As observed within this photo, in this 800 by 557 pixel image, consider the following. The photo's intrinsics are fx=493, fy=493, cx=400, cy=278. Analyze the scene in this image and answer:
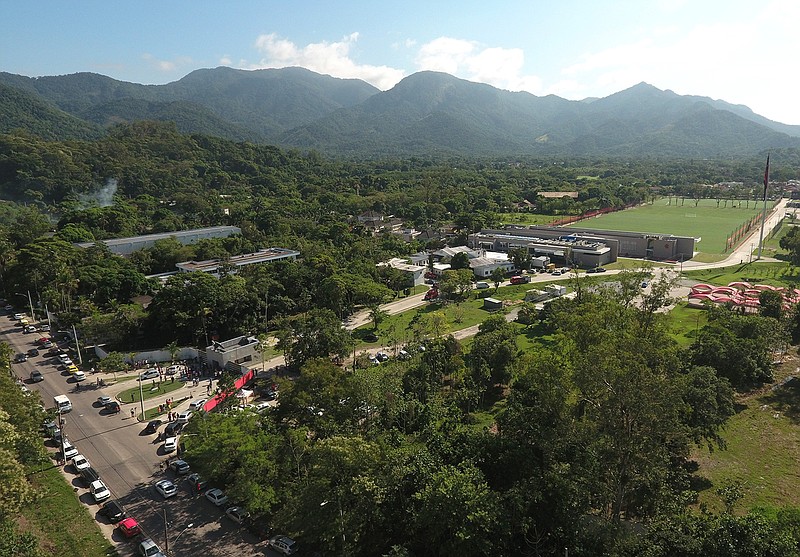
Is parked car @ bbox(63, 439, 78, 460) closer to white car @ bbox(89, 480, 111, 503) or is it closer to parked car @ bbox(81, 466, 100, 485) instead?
parked car @ bbox(81, 466, 100, 485)

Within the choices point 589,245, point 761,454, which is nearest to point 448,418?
point 761,454

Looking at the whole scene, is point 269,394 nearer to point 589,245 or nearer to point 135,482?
point 135,482

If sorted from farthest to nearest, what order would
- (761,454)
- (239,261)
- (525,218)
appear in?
(525,218) < (239,261) < (761,454)

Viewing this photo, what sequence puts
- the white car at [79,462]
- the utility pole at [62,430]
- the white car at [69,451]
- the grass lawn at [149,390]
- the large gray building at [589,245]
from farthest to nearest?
1. the large gray building at [589,245]
2. the grass lawn at [149,390]
3. the utility pole at [62,430]
4. the white car at [69,451]
5. the white car at [79,462]

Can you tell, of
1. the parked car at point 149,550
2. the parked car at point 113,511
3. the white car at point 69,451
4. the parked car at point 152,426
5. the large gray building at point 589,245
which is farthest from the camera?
the large gray building at point 589,245

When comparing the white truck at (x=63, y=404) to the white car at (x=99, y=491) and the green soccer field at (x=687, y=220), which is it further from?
the green soccer field at (x=687, y=220)

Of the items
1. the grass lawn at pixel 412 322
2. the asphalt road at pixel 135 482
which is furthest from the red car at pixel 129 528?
the grass lawn at pixel 412 322

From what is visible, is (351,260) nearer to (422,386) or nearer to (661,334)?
(422,386)
